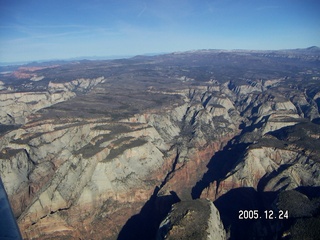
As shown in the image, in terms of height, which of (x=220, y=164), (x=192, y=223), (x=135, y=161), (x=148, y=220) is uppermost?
(x=192, y=223)

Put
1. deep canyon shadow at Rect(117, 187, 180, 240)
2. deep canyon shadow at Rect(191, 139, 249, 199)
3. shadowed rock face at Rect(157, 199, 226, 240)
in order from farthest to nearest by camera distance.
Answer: deep canyon shadow at Rect(191, 139, 249, 199) → deep canyon shadow at Rect(117, 187, 180, 240) → shadowed rock face at Rect(157, 199, 226, 240)

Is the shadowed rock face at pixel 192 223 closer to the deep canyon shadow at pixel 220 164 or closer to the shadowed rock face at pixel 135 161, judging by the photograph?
the shadowed rock face at pixel 135 161

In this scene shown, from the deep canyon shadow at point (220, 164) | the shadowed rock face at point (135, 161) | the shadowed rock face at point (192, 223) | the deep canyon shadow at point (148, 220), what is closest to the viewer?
the shadowed rock face at point (192, 223)

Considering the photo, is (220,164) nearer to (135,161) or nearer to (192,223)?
(135,161)

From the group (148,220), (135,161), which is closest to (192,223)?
(148,220)

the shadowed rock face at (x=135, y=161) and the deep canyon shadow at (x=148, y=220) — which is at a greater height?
the shadowed rock face at (x=135, y=161)

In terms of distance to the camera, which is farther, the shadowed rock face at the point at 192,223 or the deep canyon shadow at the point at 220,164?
the deep canyon shadow at the point at 220,164

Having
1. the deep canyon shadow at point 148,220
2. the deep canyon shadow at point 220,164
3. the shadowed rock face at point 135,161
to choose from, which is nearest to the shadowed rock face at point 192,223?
the shadowed rock face at point 135,161

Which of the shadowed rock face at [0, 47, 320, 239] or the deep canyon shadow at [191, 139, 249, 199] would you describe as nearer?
the shadowed rock face at [0, 47, 320, 239]

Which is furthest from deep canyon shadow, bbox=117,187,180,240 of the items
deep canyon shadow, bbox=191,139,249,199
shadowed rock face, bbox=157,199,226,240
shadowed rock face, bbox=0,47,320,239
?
deep canyon shadow, bbox=191,139,249,199

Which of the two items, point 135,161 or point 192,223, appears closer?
point 192,223

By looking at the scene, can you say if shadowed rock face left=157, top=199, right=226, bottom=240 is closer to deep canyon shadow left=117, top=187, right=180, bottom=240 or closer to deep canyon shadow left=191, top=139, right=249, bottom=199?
deep canyon shadow left=117, top=187, right=180, bottom=240

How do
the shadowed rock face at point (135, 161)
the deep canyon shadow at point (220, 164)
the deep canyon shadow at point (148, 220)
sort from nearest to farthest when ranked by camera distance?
1. the deep canyon shadow at point (148, 220)
2. the shadowed rock face at point (135, 161)
3. the deep canyon shadow at point (220, 164)
